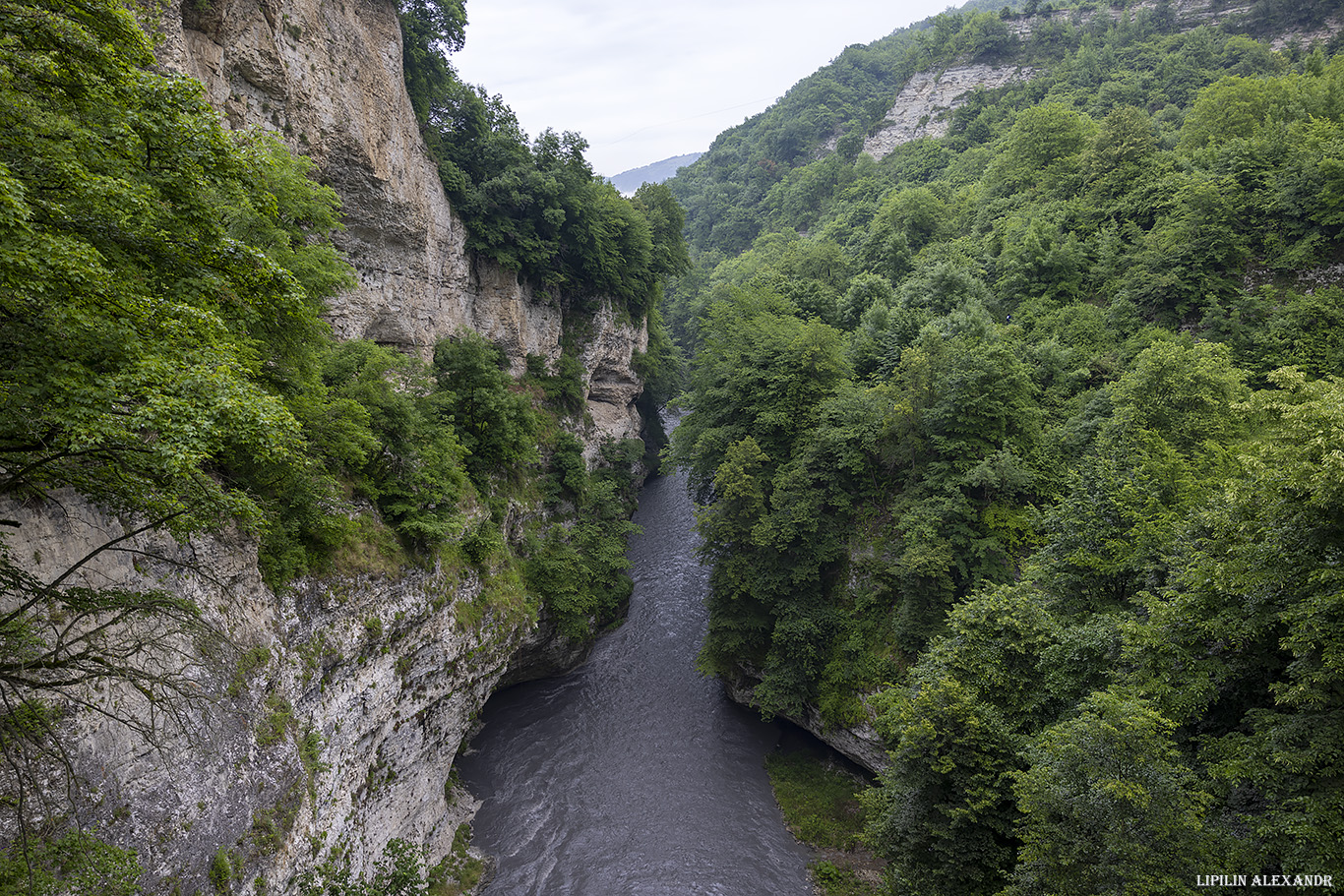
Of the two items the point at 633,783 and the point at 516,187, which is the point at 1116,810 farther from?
the point at 516,187

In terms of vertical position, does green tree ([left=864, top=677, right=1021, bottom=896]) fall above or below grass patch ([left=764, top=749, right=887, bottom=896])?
above

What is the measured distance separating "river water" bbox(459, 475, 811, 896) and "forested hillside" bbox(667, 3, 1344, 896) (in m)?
3.09

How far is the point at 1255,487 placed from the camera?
995 centimetres

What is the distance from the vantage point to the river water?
1862cm

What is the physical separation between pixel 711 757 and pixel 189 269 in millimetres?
23232

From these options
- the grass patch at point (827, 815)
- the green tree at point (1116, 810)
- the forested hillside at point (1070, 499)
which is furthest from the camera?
the grass patch at point (827, 815)

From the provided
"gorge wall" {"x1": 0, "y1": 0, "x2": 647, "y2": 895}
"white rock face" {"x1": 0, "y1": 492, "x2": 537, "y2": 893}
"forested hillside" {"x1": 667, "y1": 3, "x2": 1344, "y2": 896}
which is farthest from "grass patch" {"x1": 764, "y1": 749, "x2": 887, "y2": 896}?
"white rock face" {"x1": 0, "y1": 492, "x2": 537, "y2": 893}

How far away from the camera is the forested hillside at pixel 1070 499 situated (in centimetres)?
948

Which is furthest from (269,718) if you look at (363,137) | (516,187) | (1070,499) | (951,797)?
(516,187)

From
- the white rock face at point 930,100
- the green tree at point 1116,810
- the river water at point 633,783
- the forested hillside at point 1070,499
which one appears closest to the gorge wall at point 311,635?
the river water at point 633,783

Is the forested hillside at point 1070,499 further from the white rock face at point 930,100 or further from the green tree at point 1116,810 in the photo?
the white rock face at point 930,100

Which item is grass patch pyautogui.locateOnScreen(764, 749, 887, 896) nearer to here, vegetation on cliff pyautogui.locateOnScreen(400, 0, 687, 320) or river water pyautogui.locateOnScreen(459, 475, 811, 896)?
river water pyautogui.locateOnScreen(459, 475, 811, 896)

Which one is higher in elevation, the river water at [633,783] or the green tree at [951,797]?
the green tree at [951,797]

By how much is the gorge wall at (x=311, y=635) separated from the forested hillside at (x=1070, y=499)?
1193 cm
